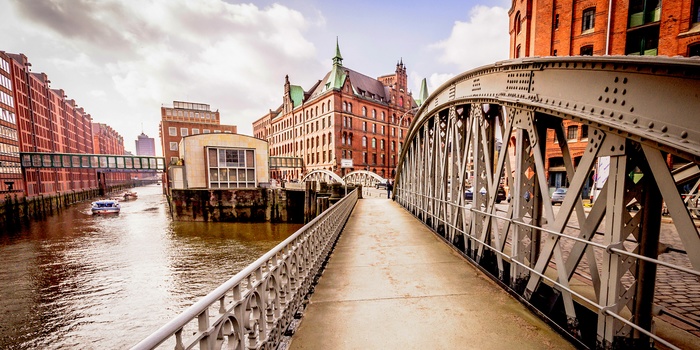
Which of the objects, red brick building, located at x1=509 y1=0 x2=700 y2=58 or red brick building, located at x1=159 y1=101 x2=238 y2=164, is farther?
red brick building, located at x1=159 y1=101 x2=238 y2=164

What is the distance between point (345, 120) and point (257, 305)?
146ft

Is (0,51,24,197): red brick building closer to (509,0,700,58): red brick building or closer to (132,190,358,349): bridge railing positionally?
(132,190,358,349): bridge railing

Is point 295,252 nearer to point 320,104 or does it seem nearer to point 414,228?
point 414,228

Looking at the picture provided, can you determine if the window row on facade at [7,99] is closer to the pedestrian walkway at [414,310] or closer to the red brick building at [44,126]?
the red brick building at [44,126]

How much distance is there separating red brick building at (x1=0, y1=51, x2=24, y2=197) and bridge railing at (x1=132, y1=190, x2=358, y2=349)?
53.4 meters

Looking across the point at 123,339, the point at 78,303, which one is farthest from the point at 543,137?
the point at 78,303

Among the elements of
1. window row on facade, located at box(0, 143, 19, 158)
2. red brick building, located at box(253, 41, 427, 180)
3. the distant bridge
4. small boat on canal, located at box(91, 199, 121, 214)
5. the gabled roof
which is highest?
the gabled roof

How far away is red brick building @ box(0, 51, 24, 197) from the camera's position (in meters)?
36.0

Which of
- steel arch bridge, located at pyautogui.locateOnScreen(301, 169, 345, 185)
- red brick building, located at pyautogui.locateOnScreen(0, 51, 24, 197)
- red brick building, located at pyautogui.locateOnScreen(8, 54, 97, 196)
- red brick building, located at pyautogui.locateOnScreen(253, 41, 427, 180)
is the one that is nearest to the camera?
steel arch bridge, located at pyautogui.locateOnScreen(301, 169, 345, 185)

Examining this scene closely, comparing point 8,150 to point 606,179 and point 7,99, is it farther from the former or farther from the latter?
point 606,179

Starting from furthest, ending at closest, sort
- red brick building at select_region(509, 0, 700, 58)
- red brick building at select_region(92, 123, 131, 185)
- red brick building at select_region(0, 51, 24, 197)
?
1. red brick building at select_region(92, 123, 131, 185)
2. red brick building at select_region(0, 51, 24, 197)
3. red brick building at select_region(509, 0, 700, 58)

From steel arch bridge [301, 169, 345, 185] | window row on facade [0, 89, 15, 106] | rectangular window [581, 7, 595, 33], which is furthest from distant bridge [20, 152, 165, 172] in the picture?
rectangular window [581, 7, 595, 33]

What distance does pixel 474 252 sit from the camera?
562 centimetres

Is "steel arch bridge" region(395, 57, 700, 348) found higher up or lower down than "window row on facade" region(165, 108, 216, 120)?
lower down
